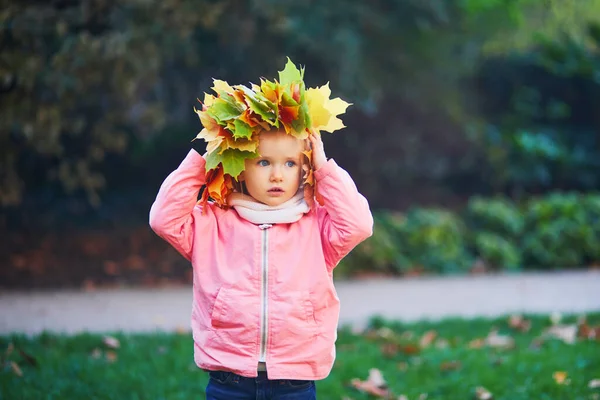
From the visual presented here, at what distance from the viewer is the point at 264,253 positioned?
9.54ft

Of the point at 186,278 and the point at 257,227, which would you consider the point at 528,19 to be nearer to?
the point at 186,278

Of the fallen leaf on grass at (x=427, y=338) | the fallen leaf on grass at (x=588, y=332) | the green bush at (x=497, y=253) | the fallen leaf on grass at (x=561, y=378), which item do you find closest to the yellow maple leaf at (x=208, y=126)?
the fallen leaf on grass at (x=561, y=378)

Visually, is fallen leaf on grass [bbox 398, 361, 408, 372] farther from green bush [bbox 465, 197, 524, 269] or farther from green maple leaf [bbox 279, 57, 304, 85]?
green bush [bbox 465, 197, 524, 269]

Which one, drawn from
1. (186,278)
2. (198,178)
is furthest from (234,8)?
(198,178)

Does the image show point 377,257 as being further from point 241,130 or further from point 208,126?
point 241,130

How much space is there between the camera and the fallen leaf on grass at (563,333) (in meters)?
5.65

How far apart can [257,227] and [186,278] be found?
5.70 metres

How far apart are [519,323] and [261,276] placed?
12.6 ft

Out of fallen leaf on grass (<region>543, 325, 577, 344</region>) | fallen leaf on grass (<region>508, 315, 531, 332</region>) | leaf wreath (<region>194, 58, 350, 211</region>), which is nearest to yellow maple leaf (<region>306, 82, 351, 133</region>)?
leaf wreath (<region>194, 58, 350, 211</region>)

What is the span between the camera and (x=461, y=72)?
11.1 m

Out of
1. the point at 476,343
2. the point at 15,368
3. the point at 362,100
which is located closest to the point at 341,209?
the point at 15,368

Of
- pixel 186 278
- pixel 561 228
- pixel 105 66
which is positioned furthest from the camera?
pixel 561 228

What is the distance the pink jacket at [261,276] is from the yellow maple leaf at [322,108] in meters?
0.16

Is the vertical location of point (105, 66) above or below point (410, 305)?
above
